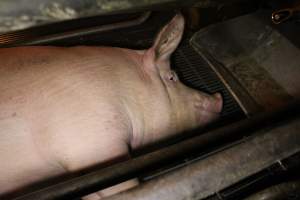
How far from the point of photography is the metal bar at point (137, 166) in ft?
3.06

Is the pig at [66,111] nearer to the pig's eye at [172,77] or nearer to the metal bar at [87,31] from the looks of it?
the pig's eye at [172,77]

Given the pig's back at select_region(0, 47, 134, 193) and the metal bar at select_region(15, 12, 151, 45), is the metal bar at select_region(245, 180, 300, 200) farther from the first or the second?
the metal bar at select_region(15, 12, 151, 45)

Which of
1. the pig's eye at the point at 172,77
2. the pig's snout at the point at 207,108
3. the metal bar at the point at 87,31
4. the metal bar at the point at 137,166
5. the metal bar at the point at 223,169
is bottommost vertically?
the metal bar at the point at 223,169

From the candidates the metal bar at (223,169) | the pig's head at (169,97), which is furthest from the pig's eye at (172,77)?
→ the metal bar at (223,169)

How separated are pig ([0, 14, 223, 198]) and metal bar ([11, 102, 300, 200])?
1.36ft

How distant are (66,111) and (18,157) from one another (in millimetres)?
285

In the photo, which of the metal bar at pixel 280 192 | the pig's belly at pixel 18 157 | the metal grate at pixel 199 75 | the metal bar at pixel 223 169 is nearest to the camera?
the metal bar at pixel 223 169

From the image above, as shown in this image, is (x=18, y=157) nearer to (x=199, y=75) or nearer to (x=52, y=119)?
(x=52, y=119)

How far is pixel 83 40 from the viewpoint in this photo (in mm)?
2482

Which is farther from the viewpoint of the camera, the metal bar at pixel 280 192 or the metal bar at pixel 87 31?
A: the metal bar at pixel 87 31

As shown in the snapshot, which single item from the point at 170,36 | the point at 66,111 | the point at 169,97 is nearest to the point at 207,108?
the point at 169,97

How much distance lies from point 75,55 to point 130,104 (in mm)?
384

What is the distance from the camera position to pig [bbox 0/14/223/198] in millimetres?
1344

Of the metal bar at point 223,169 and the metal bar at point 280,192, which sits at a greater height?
the metal bar at point 223,169
